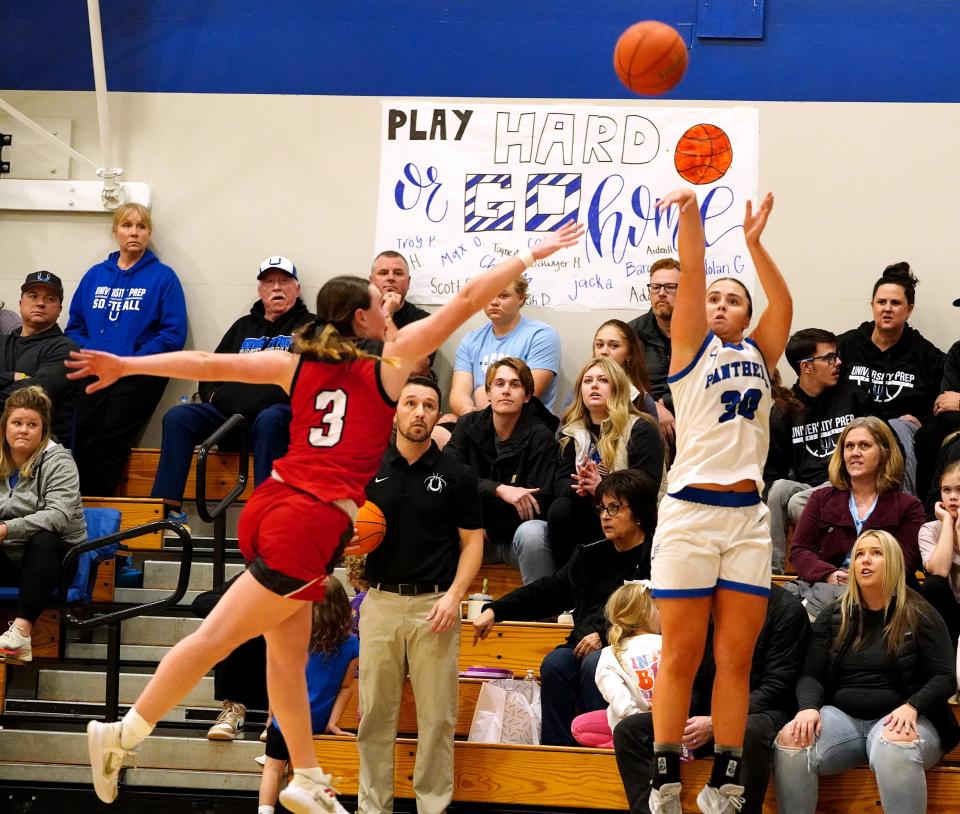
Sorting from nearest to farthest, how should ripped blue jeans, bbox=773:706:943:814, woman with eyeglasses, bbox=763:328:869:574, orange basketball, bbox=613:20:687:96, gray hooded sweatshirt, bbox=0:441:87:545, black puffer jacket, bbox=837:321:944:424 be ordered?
orange basketball, bbox=613:20:687:96 → ripped blue jeans, bbox=773:706:943:814 → gray hooded sweatshirt, bbox=0:441:87:545 → woman with eyeglasses, bbox=763:328:869:574 → black puffer jacket, bbox=837:321:944:424

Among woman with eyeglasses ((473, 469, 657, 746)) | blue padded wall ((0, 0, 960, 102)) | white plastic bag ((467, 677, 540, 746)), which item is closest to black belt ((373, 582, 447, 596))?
woman with eyeglasses ((473, 469, 657, 746))

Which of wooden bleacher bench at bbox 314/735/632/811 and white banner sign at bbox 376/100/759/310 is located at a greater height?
white banner sign at bbox 376/100/759/310

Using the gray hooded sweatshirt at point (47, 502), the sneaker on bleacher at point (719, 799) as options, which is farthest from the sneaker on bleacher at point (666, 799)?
the gray hooded sweatshirt at point (47, 502)

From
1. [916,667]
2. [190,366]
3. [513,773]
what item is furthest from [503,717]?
[190,366]

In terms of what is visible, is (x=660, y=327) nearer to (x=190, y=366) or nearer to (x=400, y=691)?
(x=400, y=691)

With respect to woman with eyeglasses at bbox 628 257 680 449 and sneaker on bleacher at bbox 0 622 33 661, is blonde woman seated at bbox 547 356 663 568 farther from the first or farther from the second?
sneaker on bleacher at bbox 0 622 33 661

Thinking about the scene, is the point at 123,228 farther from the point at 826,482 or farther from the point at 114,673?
the point at 826,482

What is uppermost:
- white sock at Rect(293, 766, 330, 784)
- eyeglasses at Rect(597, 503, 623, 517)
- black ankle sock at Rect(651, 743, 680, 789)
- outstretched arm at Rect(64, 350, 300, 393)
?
outstretched arm at Rect(64, 350, 300, 393)

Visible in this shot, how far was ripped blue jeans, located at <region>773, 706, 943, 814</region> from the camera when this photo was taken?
16.8 ft

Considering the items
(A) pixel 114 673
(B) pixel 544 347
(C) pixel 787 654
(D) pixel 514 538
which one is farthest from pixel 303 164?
(C) pixel 787 654

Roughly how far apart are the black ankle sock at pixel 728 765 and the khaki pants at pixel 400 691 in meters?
1.39

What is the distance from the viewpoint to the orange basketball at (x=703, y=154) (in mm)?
8859

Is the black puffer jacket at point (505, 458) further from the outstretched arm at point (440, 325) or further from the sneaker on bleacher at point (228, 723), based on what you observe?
the outstretched arm at point (440, 325)
